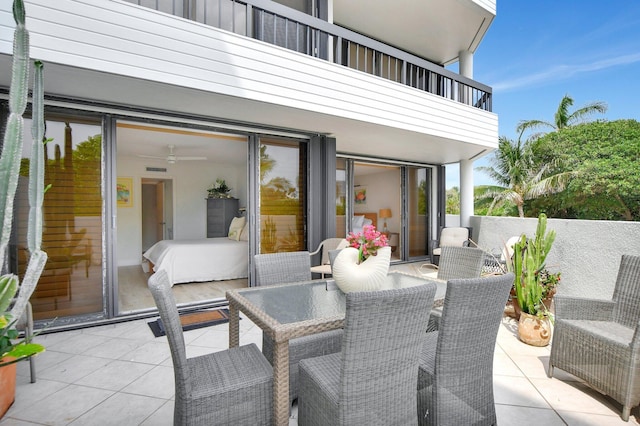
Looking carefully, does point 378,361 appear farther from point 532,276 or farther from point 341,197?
point 341,197

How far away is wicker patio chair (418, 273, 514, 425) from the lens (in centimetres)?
165

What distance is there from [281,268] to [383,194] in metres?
6.28

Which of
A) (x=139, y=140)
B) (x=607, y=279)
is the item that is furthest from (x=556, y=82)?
(x=139, y=140)

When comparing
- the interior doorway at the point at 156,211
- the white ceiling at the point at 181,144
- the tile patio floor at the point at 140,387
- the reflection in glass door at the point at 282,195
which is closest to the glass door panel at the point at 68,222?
the tile patio floor at the point at 140,387

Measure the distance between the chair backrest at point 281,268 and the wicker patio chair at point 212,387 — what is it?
95cm

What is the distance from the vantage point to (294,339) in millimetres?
2125

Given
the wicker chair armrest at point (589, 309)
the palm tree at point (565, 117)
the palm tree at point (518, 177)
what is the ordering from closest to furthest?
the wicker chair armrest at point (589, 309), the palm tree at point (518, 177), the palm tree at point (565, 117)

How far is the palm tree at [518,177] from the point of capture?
1445 centimetres

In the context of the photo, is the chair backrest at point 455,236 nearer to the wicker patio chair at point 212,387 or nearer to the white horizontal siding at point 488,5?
the white horizontal siding at point 488,5

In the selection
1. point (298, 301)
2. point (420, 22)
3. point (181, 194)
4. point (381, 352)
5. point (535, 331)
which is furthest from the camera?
point (181, 194)

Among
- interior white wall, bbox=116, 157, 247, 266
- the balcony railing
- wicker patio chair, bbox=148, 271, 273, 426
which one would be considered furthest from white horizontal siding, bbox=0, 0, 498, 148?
interior white wall, bbox=116, 157, 247, 266

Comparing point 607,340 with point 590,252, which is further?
point 590,252

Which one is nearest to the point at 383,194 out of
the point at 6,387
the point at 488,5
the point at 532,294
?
the point at 488,5

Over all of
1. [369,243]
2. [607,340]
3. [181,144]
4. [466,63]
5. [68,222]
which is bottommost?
[607,340]
